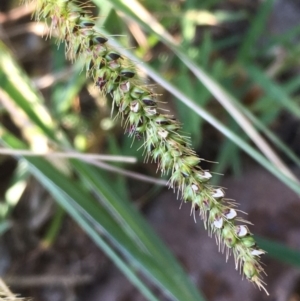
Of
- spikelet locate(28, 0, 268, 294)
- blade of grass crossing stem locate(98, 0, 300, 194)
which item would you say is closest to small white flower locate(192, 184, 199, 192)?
spikelet locate(28, 0, 268, 294)

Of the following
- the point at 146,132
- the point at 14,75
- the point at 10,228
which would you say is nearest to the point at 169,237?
the point at 10,228

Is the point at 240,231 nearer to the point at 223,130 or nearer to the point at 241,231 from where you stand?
the point at 241,231

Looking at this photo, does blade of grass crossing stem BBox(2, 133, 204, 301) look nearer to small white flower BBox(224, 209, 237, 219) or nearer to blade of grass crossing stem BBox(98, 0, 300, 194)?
blade of grass crossing stem BBox(98, 0, 300, 194)

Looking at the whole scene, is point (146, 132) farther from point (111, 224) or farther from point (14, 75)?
point (14, 75)

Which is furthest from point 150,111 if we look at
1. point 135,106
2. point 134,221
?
point 134,221

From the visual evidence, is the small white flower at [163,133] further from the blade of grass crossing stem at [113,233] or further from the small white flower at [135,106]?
the blade of grass crossing stem at [113,233]

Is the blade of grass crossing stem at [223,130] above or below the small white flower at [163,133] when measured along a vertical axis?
below

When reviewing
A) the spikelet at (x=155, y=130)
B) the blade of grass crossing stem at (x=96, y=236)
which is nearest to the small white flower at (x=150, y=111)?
the spikelet at (x=155, y=130)

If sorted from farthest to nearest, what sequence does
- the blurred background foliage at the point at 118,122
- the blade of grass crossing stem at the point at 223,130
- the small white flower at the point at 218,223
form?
1. the blurred background foliage at the point at 118,122
2. the blade of grass crossing stem at the point at 223,130
3. the small white flower at the point at 218,223
